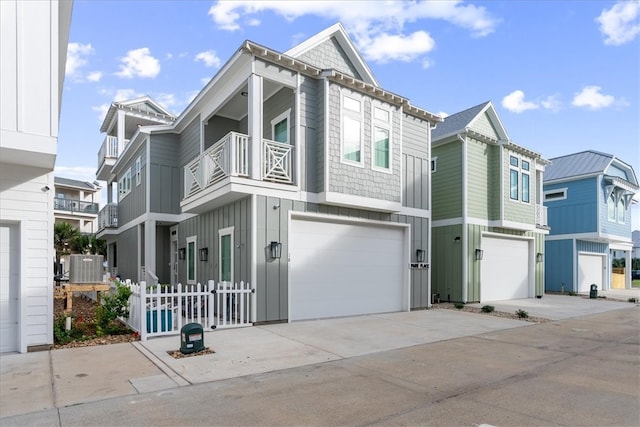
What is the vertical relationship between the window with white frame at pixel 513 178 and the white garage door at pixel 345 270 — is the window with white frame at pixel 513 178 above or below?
above

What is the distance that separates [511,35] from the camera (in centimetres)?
1079

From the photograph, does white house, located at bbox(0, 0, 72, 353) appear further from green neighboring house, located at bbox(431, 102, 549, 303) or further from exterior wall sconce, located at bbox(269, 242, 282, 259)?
green neighboring house, located at bbox(431, 102, 549, 303)

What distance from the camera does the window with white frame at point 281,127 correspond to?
1060 centimetres

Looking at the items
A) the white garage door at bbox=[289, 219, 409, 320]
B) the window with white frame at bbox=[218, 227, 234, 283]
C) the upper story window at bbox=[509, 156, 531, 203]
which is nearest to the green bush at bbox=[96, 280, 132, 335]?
the window with white frame at bbox=[218, 227, 234, 283]

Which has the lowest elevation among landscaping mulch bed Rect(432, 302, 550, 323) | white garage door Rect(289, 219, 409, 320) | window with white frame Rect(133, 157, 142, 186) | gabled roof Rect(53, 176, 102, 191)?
landscaping mulch bed Rect(432, 302, 550, 323)

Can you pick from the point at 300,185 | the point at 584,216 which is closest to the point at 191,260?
the point at 300,185

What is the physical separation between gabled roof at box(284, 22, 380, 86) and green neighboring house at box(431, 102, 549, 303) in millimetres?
4520

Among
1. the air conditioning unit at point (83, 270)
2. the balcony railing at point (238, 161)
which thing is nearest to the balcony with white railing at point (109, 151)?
the balcony railing at point (238, 161)

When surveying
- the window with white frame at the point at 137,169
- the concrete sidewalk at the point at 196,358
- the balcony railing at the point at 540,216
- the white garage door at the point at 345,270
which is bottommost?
the concrete sidewalk at the point at 196,358

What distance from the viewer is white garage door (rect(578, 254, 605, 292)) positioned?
21609 mm

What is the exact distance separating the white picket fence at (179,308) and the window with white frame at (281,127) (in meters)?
4.03

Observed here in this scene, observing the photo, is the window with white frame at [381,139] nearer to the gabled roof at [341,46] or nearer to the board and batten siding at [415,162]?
the board and batten siding at [415,162]

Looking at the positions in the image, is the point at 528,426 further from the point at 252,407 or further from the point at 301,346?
the point at 301,346

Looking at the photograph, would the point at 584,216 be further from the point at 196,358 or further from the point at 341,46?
the point at 196,358
